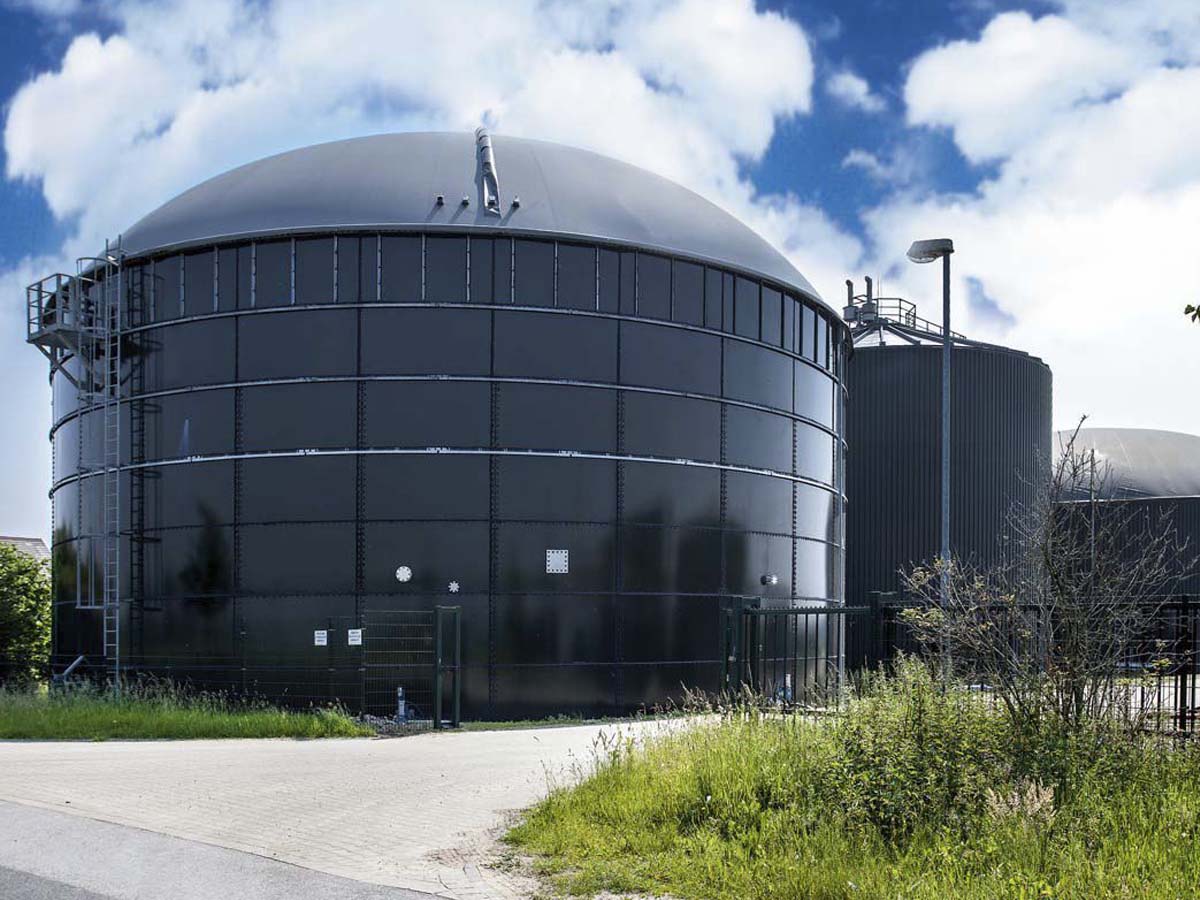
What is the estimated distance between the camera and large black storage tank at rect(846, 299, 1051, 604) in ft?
119

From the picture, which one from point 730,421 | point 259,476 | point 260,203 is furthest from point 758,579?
point 260,203

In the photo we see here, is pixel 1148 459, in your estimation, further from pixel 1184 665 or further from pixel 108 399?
pixel 108 399

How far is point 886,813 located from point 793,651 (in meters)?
12.4

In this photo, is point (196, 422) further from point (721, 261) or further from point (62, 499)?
point (721, 261)

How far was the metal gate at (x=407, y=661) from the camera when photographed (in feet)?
68.2

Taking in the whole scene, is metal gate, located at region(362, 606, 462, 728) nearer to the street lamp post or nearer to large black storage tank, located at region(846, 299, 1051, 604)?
the street lamp post

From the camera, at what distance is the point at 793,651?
21.1 meters

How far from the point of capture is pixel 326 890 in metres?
8.04

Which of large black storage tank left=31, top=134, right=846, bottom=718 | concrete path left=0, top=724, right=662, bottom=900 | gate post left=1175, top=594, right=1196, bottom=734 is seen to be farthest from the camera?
large black storage tank left=31, top=134, right=846, bottom=718

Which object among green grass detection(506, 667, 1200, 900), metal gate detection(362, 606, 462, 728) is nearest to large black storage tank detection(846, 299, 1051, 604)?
metal gate detection(362, 606, 462, 728)

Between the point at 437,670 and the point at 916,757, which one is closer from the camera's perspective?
the point at 916,757

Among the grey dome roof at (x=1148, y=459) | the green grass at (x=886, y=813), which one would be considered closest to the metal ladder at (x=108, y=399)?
the green grass at (x=886, y=813)

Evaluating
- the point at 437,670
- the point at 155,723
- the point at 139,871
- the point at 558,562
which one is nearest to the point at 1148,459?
the point at 558,562

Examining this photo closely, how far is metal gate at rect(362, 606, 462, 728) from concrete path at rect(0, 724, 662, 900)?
3224 mm
